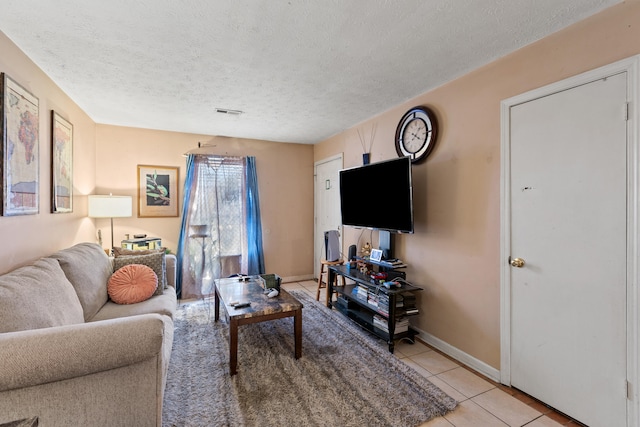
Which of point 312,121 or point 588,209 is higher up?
point 312,121

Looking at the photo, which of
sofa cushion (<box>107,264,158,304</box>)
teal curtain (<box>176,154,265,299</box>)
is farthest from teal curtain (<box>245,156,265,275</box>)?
sofa cushion (<box>107,264,158,304</box>)

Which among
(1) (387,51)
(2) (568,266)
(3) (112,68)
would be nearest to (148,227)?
(3) (112,68)

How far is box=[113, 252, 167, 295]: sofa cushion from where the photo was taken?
2629 mm

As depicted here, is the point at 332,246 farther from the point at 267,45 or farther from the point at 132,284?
the point at 267,45

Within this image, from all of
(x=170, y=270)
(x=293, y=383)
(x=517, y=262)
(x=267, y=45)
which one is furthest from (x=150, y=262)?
(x=517, y=262)

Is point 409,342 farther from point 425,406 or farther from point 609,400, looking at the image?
point 609,400

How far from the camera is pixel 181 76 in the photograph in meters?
2.36

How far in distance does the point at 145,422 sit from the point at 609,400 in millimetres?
2467

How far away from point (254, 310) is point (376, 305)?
1182mm

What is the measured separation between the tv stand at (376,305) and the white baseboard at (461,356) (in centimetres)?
16

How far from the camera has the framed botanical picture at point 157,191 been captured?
393 centimetres

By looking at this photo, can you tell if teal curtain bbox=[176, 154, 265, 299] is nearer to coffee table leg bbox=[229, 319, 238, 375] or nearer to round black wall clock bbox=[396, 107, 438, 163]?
coffee table leg bbox=[229, 319, 238, 375]

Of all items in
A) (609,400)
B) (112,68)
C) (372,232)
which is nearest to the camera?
(609,400)

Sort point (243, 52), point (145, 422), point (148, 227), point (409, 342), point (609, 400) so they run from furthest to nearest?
point (148, 227) → point (409, 342) → point (243, 52) → point (609, 400) → point (145, 422)
